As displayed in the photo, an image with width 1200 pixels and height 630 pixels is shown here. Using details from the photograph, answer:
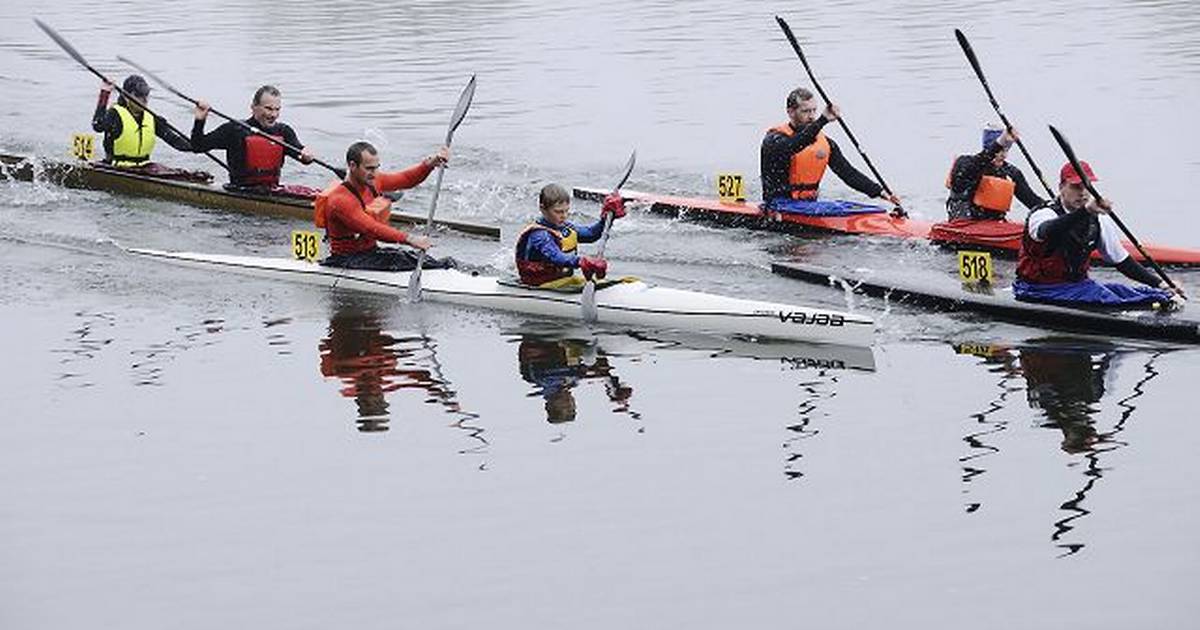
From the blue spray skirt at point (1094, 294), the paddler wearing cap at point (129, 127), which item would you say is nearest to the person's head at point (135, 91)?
the paddler wearing cap at point (129, 127)

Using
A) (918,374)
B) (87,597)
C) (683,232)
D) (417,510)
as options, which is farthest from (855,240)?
(87,597)

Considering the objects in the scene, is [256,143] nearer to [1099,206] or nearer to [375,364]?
[375,364]

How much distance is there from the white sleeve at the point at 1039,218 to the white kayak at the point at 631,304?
133 centimetres

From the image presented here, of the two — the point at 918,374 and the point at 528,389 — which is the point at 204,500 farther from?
the point at 918,374

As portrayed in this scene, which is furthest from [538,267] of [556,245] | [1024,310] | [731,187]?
[731,187]

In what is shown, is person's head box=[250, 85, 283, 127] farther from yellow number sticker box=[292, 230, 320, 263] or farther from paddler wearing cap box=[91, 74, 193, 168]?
yellow number sticker box=[292, 230, 320, 263]

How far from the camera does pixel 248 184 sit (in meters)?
21.2

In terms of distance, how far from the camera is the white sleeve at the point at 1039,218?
561 inches

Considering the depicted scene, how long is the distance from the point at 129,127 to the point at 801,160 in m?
7.44

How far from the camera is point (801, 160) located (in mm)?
19734

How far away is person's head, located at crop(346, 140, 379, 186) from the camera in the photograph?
54.7 ft

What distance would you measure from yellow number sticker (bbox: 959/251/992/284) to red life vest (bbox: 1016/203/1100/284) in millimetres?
714

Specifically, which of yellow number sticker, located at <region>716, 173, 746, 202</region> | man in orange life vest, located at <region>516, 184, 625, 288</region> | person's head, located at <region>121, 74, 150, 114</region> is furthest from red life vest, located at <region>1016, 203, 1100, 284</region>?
person's head, located at <region>121, 74, 150, 114</region>

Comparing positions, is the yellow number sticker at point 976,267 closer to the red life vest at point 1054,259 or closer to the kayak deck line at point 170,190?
the red life vest at point 1054,259
